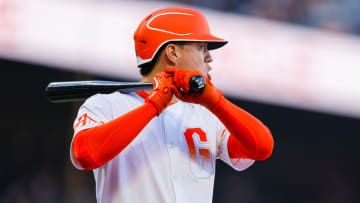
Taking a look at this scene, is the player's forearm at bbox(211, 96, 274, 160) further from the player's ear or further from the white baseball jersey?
the player's ear

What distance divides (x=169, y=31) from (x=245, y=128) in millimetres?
531

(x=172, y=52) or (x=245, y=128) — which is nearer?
(x=245, y=128)

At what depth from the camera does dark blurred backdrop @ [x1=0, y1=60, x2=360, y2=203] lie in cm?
617

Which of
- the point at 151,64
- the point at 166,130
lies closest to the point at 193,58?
the point at 151,64

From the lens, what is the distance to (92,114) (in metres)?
1.75

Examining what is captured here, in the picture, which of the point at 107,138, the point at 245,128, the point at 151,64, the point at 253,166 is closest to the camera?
the point at 107,138

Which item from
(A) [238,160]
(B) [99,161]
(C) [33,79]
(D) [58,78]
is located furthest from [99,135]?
(C) [33,79]

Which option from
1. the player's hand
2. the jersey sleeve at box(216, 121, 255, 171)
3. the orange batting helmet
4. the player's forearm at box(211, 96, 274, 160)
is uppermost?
the orange batting helmet

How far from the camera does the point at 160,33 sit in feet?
6.33

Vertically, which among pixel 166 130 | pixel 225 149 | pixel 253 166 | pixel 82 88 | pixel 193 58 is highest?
pixel 193 58

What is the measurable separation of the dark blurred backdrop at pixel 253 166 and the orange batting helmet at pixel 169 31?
13.6 ft

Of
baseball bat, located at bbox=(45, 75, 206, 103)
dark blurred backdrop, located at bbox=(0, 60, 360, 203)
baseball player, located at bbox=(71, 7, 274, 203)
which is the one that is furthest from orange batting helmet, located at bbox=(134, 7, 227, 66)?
dark blurred backdrop, located at bbox=(0, 60, 360, 203)

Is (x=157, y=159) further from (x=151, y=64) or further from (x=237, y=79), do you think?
(x=237, y=79)

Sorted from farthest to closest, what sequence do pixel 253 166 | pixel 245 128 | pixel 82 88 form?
pixel 253 166 < pixel 82 88 < pixel 245 128
